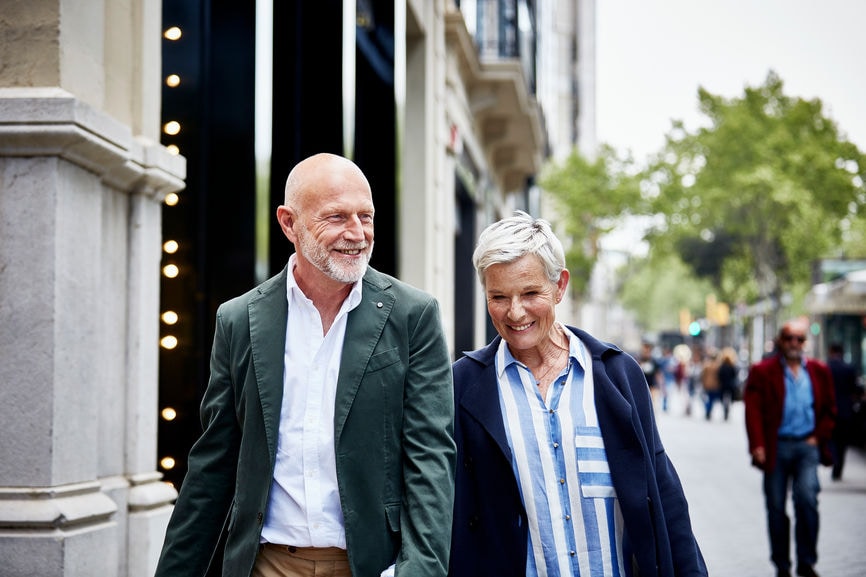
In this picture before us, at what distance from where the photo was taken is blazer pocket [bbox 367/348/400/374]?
297 cm

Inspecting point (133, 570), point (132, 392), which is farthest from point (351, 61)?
point (133, 570)

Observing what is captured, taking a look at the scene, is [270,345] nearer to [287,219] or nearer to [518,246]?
[287,219]

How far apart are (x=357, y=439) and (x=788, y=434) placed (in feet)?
20.5

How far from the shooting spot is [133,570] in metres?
4.61

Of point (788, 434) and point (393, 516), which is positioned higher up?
point (393, 516)

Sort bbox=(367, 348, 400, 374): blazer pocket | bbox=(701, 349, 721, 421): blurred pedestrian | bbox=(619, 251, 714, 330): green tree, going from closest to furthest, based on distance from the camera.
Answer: bbox=(367, 348, 400, 374): blazer pocket < bbox=(701, 349, 721, 421): blurred pedestrian < bbox=(619, 251, 714, 330): green tree

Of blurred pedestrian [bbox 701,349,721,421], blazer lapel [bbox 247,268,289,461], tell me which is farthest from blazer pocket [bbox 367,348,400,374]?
blurred pedestrian [bbox 701,349,721,421]

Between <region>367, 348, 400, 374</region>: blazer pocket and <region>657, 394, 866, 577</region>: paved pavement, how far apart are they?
19.8ft

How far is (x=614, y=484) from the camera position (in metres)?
3.22

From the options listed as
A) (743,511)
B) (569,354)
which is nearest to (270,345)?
(569,354)

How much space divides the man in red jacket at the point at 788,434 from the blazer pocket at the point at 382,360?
5.91m

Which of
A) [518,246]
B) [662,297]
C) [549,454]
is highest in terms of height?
[662,297]

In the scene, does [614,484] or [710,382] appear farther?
[710,382]

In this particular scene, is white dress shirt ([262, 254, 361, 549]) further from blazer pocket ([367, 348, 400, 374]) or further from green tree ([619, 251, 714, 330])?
green tree ([619, 251, 714, 330])
